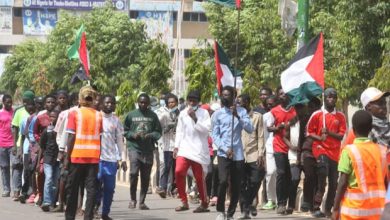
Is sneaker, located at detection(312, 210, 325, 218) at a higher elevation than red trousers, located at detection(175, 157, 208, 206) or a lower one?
lower

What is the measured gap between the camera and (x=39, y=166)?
16.3m

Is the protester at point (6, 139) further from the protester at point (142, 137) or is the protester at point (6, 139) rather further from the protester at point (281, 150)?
the protester at point (281, 150)

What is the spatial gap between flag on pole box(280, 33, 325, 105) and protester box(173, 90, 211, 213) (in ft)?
7.81

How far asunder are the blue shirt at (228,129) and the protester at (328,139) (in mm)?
866

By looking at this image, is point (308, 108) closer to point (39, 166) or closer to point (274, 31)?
point (39, 166)

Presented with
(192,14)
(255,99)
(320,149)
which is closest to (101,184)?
(320,149)

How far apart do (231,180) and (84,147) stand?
7.78ft

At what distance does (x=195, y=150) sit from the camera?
1580 centimetres

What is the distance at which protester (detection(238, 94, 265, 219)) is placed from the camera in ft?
49.8

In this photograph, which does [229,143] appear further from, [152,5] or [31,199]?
[152,5]

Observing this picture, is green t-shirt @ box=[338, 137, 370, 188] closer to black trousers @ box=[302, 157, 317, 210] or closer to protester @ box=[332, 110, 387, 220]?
protester @ box=[332, 110, 387, 220]

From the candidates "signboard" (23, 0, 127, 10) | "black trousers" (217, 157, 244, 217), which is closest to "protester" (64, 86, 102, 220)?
"black trousers" (217, 157, 244, 217)

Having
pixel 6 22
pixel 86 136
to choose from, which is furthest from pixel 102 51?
pixel 86 136

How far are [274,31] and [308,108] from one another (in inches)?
953
